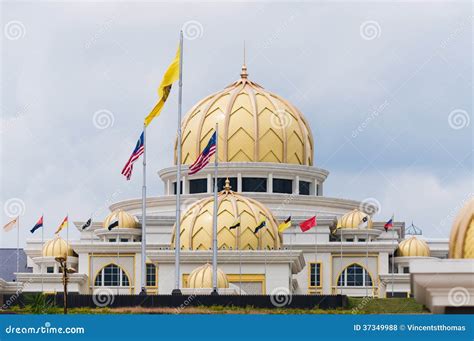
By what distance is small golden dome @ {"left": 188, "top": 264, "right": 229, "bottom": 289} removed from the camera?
53031mm

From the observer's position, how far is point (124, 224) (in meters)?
69.9

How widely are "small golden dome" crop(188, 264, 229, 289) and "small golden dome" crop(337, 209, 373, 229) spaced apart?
16936 millimetres

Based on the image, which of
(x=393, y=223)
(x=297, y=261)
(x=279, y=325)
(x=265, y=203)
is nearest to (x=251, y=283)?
(x=297, y=261)

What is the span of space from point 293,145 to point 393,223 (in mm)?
7600

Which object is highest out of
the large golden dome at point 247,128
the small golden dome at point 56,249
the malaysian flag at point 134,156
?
the large golden dome at point 247,128

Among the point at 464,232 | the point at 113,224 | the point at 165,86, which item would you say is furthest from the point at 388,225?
the point at 464,232

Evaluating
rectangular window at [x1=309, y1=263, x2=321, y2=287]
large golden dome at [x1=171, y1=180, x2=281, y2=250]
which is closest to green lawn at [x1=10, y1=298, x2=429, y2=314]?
large golden dome at [x1=171, y1=180, x2=281, y2=250]

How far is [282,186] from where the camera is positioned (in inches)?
2808

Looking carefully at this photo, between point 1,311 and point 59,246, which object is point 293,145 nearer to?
point 59,246

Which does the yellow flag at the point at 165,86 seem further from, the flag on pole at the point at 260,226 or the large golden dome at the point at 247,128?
the large golden dome at the point at 247,128

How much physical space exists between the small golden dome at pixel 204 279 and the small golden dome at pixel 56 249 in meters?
16.9


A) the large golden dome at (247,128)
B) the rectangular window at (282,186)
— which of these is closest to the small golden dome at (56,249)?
the large golden dome at (247,128)

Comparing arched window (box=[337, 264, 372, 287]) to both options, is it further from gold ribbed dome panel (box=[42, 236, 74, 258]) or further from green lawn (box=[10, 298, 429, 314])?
green lawn (box=[10, 298, 429, 314])

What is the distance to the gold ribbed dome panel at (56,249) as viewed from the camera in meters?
69.7
